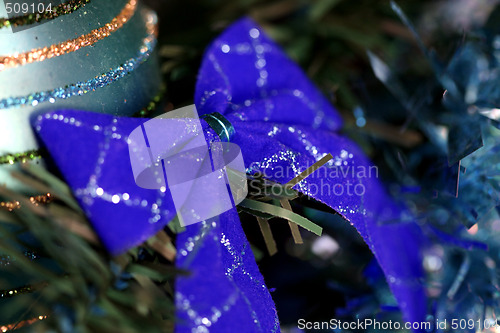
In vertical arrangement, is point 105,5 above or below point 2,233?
above

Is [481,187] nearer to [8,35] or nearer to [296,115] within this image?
[296,115]

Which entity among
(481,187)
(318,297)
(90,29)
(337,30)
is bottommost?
(318,297)

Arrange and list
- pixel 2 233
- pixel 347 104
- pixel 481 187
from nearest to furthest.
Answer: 1. pixel 2 233
2. pixel 481 187
3. pixel 347 104

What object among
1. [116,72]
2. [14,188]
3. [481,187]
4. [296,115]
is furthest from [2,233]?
[481,187]

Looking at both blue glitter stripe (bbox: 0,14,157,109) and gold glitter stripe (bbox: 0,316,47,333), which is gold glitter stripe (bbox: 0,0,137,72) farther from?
gold glitter stripe (bbox: 0,316,47,333)

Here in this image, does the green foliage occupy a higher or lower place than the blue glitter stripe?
lower

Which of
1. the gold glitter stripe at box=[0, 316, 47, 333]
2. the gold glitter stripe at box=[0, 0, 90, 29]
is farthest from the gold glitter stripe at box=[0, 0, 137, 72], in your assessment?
the gold glitter stripe at box=[0, 316, 47, 333]

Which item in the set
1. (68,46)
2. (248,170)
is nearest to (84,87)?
(68,46)
